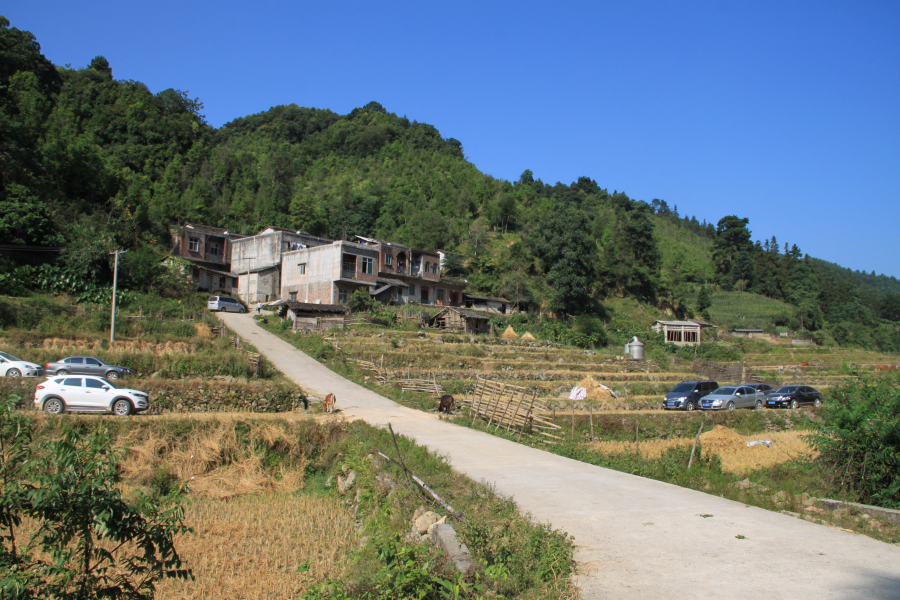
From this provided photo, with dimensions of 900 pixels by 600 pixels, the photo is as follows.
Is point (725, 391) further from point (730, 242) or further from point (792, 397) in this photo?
point (730, 242)

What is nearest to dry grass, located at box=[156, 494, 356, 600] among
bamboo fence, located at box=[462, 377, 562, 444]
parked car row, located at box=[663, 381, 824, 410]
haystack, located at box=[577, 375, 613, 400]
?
bamboo fence, located at box=[462, 377, 562, 444]

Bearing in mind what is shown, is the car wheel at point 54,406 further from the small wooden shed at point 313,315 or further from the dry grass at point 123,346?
the small wooden shed at point 313,315

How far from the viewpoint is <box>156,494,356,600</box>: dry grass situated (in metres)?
8.06

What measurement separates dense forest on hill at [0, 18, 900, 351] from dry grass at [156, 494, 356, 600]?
117 ft

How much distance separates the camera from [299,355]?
112ft

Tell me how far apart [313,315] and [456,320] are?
1318 centimetres

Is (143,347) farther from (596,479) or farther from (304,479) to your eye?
(596,479)

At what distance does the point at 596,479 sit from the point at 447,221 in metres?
79.6

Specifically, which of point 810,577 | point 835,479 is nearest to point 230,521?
point 810,577

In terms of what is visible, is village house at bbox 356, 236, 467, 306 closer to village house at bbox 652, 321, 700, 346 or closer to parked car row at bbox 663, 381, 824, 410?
village house at bbox 652, 321, 700, 346

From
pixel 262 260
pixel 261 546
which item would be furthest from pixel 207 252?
pixel 261 546

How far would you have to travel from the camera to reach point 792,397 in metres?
29.1

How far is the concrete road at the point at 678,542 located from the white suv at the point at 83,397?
12.2 metres

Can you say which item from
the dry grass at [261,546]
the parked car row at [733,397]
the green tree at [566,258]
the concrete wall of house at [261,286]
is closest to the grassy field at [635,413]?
the parked car row at [733,397]
